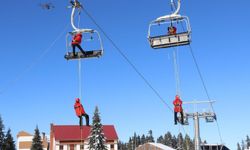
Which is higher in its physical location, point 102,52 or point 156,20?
point 156,20

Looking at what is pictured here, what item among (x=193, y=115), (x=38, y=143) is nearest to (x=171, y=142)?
(x=38, y=143)

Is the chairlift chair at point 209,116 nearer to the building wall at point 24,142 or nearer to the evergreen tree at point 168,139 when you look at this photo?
the building wall at point 24,142

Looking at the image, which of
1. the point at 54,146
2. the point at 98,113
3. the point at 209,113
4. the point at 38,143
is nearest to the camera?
the point at 209,113

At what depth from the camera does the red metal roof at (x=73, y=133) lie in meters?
103

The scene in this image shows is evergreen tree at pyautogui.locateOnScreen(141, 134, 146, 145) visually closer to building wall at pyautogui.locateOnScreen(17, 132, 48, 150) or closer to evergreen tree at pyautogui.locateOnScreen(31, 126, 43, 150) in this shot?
building wall at pyautogui.locateOnScreen(17, 132, 48, 150)

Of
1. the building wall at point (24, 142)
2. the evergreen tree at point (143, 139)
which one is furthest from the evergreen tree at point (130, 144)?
the building wall at point (24, 142)

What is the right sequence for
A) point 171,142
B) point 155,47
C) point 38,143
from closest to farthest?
point 155,47 < point 38,143 < point 171,142

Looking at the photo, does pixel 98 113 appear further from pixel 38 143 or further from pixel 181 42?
pixel 181 42

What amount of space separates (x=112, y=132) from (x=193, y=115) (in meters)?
54.3

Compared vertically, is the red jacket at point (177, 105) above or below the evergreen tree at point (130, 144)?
below

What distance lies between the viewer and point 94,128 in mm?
71250

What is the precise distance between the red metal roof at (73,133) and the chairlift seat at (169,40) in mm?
82845

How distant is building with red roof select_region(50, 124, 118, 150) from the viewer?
336 feet

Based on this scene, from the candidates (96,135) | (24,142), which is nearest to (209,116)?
(96,135)
